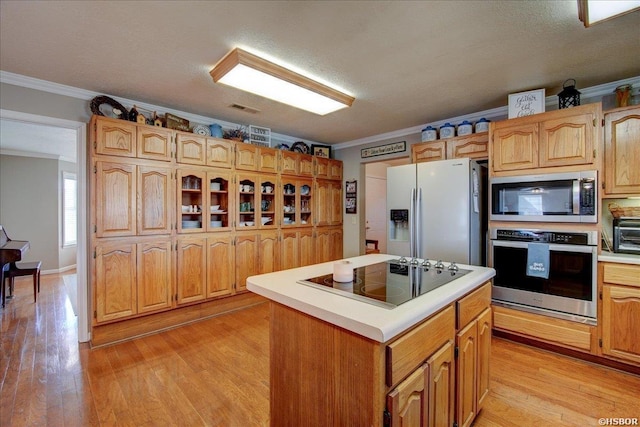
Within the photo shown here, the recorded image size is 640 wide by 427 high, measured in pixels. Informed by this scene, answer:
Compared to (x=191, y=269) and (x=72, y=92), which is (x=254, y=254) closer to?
(x=191, y=269)

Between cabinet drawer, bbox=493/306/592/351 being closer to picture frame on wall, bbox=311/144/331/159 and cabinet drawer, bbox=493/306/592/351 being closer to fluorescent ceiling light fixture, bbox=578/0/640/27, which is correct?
fluorescent ceiling light fixture, bbox=578/0/640/27

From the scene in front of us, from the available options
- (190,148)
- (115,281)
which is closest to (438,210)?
(190,148)

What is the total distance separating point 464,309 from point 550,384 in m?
1.36

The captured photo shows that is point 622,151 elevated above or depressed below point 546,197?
above

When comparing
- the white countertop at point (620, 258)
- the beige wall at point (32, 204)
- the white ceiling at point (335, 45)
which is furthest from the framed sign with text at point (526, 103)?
the beige wall at point (32, 204)

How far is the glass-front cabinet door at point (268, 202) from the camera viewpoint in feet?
12.9

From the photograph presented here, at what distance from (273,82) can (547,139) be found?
243cm

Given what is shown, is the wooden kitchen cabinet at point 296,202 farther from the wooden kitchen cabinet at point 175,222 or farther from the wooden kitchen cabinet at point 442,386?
the wooden kitchen cabinet at point 442,386

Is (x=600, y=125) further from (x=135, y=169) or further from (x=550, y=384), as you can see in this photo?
(x=135, y=169)

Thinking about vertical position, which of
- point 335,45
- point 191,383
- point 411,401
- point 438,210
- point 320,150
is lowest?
point 191,383

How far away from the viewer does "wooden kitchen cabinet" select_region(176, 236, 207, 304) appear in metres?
3.15

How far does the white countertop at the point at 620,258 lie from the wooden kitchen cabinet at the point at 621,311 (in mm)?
37

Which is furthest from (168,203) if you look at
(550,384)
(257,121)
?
(550,384)

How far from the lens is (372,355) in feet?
3.24
